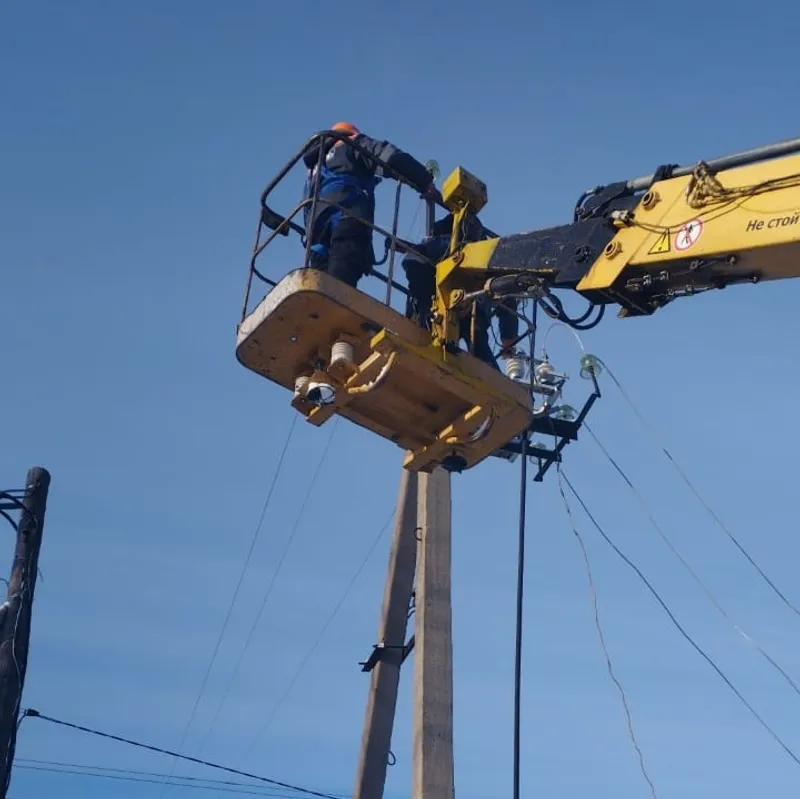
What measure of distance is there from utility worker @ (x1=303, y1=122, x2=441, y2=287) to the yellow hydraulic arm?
720mm

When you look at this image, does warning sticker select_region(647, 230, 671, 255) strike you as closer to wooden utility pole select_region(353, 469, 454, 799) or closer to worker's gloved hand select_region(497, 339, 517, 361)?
worker's gloved hand select_region(497, 339, 517, 361)

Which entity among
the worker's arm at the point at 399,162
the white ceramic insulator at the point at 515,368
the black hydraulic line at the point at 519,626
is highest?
the worker's arm at the point at 399,162

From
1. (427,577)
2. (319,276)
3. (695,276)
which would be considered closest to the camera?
(695,276)

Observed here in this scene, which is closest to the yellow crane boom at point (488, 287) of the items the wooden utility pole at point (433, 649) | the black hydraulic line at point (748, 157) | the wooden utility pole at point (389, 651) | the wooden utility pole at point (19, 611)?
the black hydraulic line at point (748, 157)

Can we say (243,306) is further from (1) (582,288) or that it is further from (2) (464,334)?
(1) (582,288)

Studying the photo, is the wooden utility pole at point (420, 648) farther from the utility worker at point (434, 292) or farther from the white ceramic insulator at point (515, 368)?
the utility worker at point (434, 292)

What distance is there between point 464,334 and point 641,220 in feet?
6.21

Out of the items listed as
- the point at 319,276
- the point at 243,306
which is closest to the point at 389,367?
the point at 319,276

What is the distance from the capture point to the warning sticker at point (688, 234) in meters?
7.01

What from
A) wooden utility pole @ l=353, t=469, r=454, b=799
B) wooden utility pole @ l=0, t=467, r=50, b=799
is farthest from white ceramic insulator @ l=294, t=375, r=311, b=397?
wooden utility pole @ l=0, t=467, r=50, b=799

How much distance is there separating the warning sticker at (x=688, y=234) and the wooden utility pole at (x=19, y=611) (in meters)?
6.49

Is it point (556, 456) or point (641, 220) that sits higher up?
point (556, 456)

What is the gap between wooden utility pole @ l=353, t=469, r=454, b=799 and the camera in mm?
9492

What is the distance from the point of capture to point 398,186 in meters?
9.18
